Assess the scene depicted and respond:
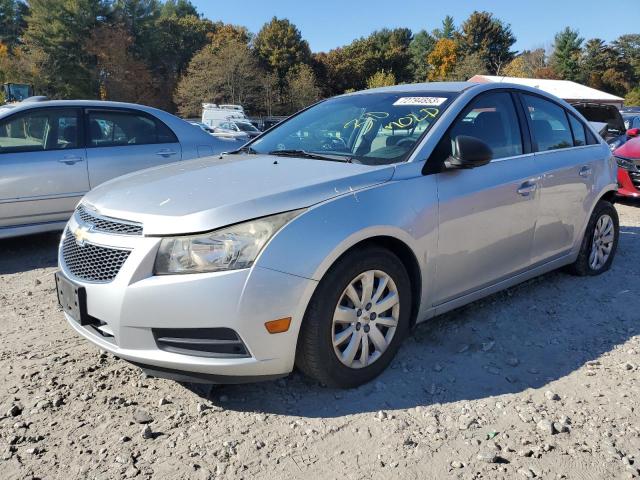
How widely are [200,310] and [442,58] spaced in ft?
288

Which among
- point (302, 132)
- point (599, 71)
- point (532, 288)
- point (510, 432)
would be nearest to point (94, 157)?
point (302, 132)

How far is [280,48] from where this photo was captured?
6619cm

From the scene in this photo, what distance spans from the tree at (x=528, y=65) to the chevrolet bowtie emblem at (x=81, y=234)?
60.9 m

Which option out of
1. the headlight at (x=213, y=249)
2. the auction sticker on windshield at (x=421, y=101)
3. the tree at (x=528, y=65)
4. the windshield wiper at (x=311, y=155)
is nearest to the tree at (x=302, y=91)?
the tree at (x=528, y=65)

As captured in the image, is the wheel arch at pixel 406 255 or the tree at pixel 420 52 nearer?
the wheel arch at pixel 406 255

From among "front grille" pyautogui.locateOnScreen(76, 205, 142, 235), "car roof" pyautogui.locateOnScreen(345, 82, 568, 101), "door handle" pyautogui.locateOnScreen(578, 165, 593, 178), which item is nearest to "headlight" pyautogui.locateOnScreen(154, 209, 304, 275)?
"front grille" pyautogui.locateOnScreen(76, 205, 142, 235)

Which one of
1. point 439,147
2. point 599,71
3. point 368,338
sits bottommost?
point 368,338

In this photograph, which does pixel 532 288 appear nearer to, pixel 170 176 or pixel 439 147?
pixel 439 147

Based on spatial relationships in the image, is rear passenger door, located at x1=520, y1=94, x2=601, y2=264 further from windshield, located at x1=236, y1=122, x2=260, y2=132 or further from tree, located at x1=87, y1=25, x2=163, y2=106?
tree, located at x1=87, y1=25, x2=163, y2=106

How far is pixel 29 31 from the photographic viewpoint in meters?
53.5

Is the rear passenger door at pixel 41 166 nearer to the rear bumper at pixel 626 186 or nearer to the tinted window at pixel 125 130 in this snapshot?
the tinted window at pixel 125 130

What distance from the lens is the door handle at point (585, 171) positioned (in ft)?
14.0

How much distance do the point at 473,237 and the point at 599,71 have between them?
85211 millimetres

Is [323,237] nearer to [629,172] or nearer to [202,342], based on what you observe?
[202,342]
